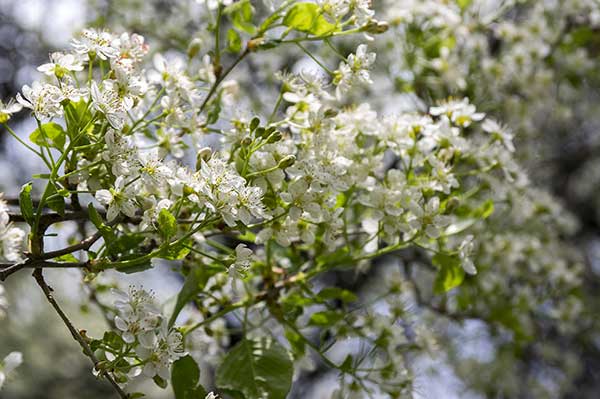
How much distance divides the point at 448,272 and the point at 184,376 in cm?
61

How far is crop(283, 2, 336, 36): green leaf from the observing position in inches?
50.9

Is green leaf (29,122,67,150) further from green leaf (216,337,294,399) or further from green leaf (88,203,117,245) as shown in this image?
green leaf (216,337,294,399)

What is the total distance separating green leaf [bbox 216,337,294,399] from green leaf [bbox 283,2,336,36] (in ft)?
2.02

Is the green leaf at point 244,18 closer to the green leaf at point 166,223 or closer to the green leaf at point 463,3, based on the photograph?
the green leaf at point 166,223

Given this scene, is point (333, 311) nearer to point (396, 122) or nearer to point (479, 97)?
point (396, 122)

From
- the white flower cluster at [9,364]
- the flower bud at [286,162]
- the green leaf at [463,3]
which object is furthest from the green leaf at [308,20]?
the green leaf at [463,3]

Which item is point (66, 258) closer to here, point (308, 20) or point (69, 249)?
point (69, 249)

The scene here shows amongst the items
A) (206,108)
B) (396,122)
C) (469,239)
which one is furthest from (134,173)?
(469,239)

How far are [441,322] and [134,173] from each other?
1.88 metres

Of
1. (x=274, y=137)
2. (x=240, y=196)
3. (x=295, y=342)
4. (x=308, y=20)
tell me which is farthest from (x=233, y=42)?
(x=295, y=342)

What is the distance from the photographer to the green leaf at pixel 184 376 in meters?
1.20

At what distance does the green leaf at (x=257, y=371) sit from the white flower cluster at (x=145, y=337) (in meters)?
0.27

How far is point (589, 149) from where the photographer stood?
4.49 m

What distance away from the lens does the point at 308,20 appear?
1310 millimetres
